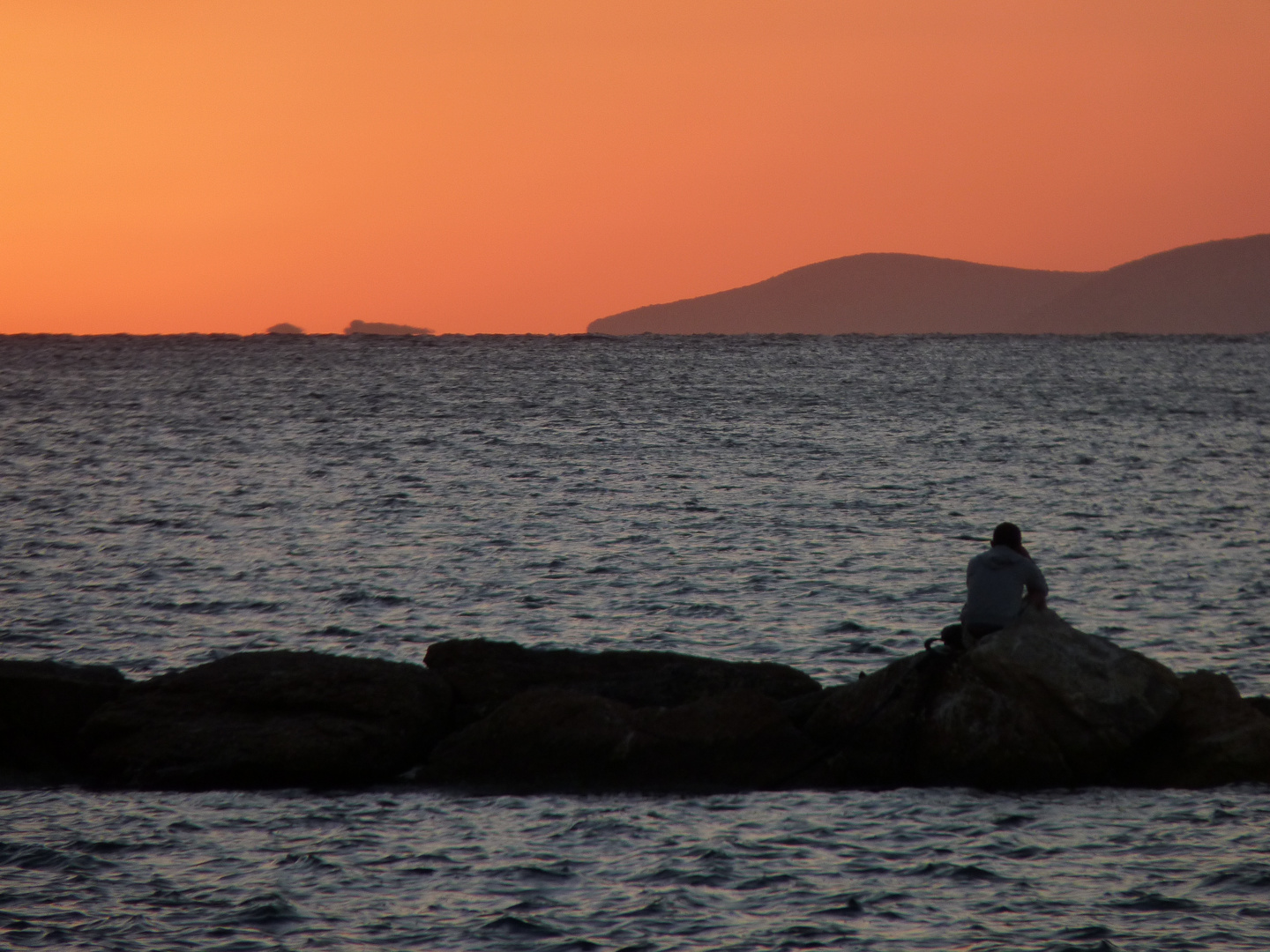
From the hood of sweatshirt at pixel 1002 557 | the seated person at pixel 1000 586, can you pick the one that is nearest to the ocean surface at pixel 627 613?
the seated person at pixel 1000 586

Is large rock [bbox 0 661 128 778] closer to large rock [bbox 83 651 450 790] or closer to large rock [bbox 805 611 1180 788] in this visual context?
large rock [bbox 83 651 450 790]

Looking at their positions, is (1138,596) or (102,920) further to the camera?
(1138,596)

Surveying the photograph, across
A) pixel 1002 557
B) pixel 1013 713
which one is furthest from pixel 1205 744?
pixel 1002 557

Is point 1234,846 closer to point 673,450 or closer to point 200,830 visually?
point 200,830

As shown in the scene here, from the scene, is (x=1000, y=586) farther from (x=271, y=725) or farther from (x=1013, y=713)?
(x=271, y=725)

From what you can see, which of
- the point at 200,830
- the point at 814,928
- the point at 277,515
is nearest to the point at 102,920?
the point at 200,830

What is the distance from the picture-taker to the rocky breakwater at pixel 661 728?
16234 mm

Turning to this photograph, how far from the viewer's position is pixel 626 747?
16.7m

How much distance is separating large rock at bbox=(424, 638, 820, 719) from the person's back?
275cm

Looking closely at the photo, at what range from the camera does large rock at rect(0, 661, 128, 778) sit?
688 inches

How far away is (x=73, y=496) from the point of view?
49500 millimetres

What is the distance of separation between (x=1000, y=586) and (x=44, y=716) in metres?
12.0

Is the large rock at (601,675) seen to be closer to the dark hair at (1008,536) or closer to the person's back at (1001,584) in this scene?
the person's back at (1001,584)

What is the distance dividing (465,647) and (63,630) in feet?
38.0
